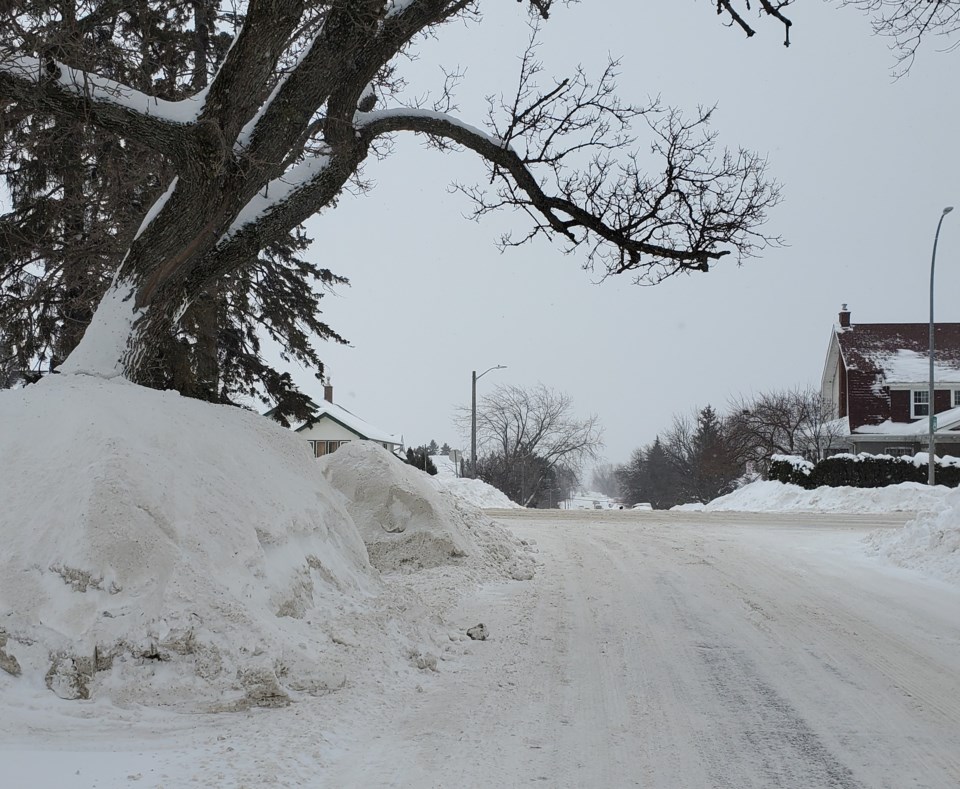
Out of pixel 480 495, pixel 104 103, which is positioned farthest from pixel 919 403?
pixel 104 103

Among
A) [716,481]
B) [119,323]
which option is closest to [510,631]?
[119,323]

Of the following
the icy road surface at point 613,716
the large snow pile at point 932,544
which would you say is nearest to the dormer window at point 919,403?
the large snow pile at point 932,544

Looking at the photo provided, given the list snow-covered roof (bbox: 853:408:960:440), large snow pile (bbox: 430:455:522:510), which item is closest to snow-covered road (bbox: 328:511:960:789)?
large snow pile (bbox: 430:455:522:510)

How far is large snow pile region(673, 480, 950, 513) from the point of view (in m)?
21.6

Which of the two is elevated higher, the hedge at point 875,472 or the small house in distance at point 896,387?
the small house in distance at point 896,387

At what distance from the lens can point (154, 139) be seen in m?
6.59

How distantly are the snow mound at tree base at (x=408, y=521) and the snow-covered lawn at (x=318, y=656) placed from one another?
4.69ft

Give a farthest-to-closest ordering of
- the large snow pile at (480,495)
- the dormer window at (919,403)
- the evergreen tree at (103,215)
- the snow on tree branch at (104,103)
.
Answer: the dormer window at (919,403)
the large snow pile at (480,495)
the evergreen tree at (103,215)
the snow on tree branch at (104,103)

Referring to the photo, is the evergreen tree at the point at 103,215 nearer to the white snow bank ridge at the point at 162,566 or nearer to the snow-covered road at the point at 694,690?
the white snow bank ridge at the point at 162,566

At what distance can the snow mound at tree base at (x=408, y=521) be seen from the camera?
30.7 ft

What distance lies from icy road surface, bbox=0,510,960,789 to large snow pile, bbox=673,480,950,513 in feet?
49.6

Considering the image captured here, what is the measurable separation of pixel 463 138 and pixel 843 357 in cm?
3402

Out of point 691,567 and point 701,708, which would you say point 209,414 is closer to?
point 701,708

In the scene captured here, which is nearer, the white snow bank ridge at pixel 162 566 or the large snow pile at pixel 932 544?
the white snow bank ridge at pixel 162 566
